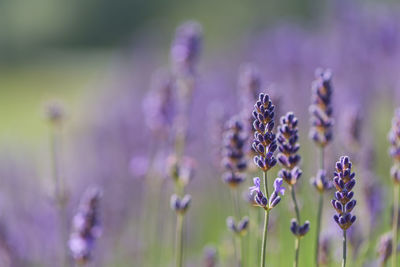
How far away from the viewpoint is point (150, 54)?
14.3 meters

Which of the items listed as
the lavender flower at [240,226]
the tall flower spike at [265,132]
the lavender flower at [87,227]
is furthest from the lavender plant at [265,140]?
the lavender flower at [87,227]

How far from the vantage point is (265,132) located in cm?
204

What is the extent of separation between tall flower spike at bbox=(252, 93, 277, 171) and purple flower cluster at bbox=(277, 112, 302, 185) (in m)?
0.15

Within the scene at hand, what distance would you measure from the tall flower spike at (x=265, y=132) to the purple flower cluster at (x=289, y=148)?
0.48 feet

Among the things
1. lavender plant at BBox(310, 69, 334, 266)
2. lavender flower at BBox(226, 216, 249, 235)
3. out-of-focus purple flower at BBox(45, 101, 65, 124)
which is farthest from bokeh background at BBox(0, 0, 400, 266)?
lavender flower at BBox(226, 216, 249, 235)

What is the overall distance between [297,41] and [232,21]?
19121mm

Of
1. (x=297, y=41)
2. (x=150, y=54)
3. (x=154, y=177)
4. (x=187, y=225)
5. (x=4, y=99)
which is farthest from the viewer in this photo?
(x=4, y=99)

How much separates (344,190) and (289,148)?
0.28m

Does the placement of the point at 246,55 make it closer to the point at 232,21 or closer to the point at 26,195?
the point at 26,195

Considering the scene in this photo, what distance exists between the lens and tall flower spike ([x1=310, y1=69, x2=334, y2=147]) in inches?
101

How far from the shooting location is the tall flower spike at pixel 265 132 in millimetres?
2025

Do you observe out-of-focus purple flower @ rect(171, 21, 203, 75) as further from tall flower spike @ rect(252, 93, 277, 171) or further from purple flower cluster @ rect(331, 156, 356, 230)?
purple flower cluster @ rect(331, 156, 356, 230)

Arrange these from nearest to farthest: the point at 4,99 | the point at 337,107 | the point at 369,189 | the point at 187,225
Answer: the point at 369,189 < the point at 187,225 < the point at 337,107 < the point at 4,99

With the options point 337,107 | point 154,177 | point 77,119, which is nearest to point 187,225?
point 154,177
